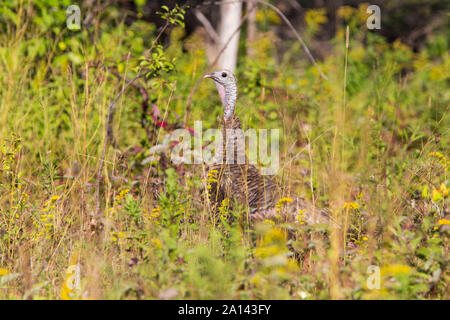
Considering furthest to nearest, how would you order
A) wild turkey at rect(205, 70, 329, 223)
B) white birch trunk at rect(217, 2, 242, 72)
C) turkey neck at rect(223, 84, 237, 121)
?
1. white birch trunk at rect(217, 2, 242, 72)
2. turkey neck at rect(223, 84, 237, 121)
3. wild turkey at rect(205, 70, 329, 223)

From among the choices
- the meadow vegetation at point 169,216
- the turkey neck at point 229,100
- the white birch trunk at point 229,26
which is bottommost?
the meadow vegetation at point 169,216

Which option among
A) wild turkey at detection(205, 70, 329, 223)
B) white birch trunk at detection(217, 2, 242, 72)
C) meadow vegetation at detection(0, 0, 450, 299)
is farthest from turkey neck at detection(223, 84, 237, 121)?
white birch trunk at detection(217, 2, 242, 72)

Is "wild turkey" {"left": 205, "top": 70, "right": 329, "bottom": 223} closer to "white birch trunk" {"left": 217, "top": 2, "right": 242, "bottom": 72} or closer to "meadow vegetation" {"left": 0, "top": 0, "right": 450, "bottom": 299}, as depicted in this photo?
"meadow vegetation" {"left": 0, "top": 0, "right": 450, "bottom": 299}

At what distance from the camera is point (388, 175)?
3.75 metres

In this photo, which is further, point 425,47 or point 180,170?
point 425,47

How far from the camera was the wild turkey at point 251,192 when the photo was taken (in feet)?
11.2

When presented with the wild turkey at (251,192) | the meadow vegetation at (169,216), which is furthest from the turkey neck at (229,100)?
the meadow vegetation at (169,216)

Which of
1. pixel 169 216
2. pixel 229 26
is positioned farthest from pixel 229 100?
pixel 229 26

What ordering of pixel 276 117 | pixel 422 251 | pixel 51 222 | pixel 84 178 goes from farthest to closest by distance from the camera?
pixel 276 117 < pixel 84 178 < pixel 51 222 < pixel 422 251

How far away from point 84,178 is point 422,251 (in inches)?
88.5

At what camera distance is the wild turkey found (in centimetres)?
343

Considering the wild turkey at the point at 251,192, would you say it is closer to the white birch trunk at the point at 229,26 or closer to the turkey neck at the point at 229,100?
the turkey neck at the point at 229,100
